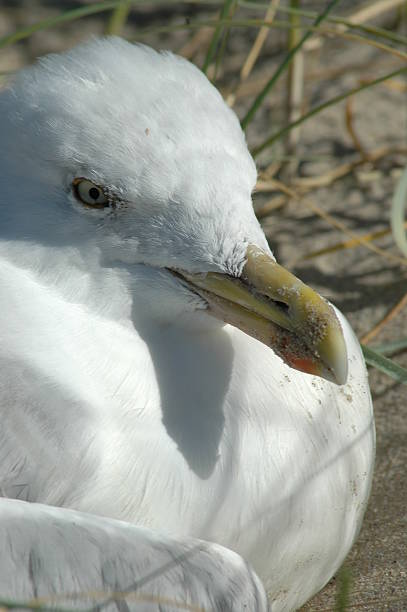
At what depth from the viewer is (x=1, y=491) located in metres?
1.63

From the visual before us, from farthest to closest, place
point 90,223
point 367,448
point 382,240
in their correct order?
point 382,240 → point 367,448 → point 90,223

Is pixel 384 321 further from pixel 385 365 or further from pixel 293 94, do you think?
pixel 293 94

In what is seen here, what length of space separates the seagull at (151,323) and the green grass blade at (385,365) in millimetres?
311

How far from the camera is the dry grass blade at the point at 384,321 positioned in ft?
8.63

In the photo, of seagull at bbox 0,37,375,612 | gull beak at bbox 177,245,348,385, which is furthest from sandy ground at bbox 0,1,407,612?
gull beak at bbox 177,245,348,385

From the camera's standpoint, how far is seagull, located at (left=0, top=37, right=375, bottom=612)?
167 cm

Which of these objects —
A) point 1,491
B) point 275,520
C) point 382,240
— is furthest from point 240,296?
point 382,240

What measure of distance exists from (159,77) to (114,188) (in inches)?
8.6

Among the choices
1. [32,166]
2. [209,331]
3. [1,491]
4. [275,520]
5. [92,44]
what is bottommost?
[1,491]

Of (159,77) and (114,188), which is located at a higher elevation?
(159,77)

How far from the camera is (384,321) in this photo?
2.67 meters

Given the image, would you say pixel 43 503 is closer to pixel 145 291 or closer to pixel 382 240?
pixel 145 291

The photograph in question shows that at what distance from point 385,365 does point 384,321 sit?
542mm

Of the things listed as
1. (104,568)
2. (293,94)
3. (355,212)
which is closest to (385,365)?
(104,568)
